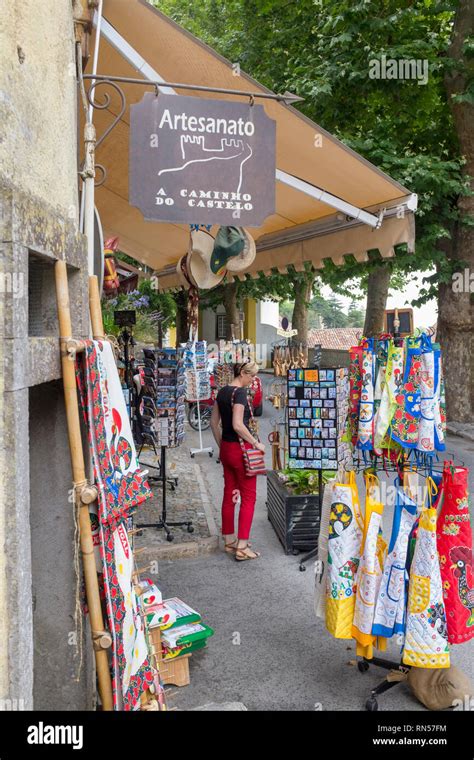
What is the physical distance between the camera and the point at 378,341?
15.3ft

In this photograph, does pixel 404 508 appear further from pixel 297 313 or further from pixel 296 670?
pixel 297 313

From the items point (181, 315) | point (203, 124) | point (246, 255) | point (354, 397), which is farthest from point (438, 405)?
point (181, 315)

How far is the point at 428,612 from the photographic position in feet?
10.6

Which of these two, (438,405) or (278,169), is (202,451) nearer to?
(278,169)

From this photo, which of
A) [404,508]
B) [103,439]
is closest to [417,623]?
[404,508]

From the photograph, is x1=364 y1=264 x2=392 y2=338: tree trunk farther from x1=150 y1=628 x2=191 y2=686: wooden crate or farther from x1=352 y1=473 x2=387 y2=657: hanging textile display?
x1=150 y1=628 x2=191 y2=686: wooden crate

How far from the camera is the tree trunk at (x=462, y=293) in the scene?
1126 centimetres

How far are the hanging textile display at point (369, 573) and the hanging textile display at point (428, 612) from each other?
0.22 metres

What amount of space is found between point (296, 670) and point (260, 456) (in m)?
2.06

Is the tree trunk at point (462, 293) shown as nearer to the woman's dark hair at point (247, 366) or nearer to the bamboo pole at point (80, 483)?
the woman's dark hair at point (247, 366)

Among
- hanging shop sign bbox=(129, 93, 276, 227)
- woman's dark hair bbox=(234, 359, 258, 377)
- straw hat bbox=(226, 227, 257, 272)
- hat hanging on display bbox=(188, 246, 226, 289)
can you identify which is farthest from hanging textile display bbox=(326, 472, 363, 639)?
hat hanging on display bbox=(188, 246, 226, 289)

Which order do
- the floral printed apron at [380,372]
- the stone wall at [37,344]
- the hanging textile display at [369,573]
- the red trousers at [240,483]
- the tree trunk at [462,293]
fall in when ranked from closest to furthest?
the stone wall at [37,344] < the hanging textile display at [369,573] < the floral printed apron at [380,372] < the red trousers at [240,483] < the tree trunk at [462,293]

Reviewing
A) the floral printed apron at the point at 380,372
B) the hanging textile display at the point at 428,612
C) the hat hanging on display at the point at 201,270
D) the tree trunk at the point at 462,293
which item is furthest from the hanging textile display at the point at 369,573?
the tree trunk at the point at 462,293

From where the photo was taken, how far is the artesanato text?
3338 mm
